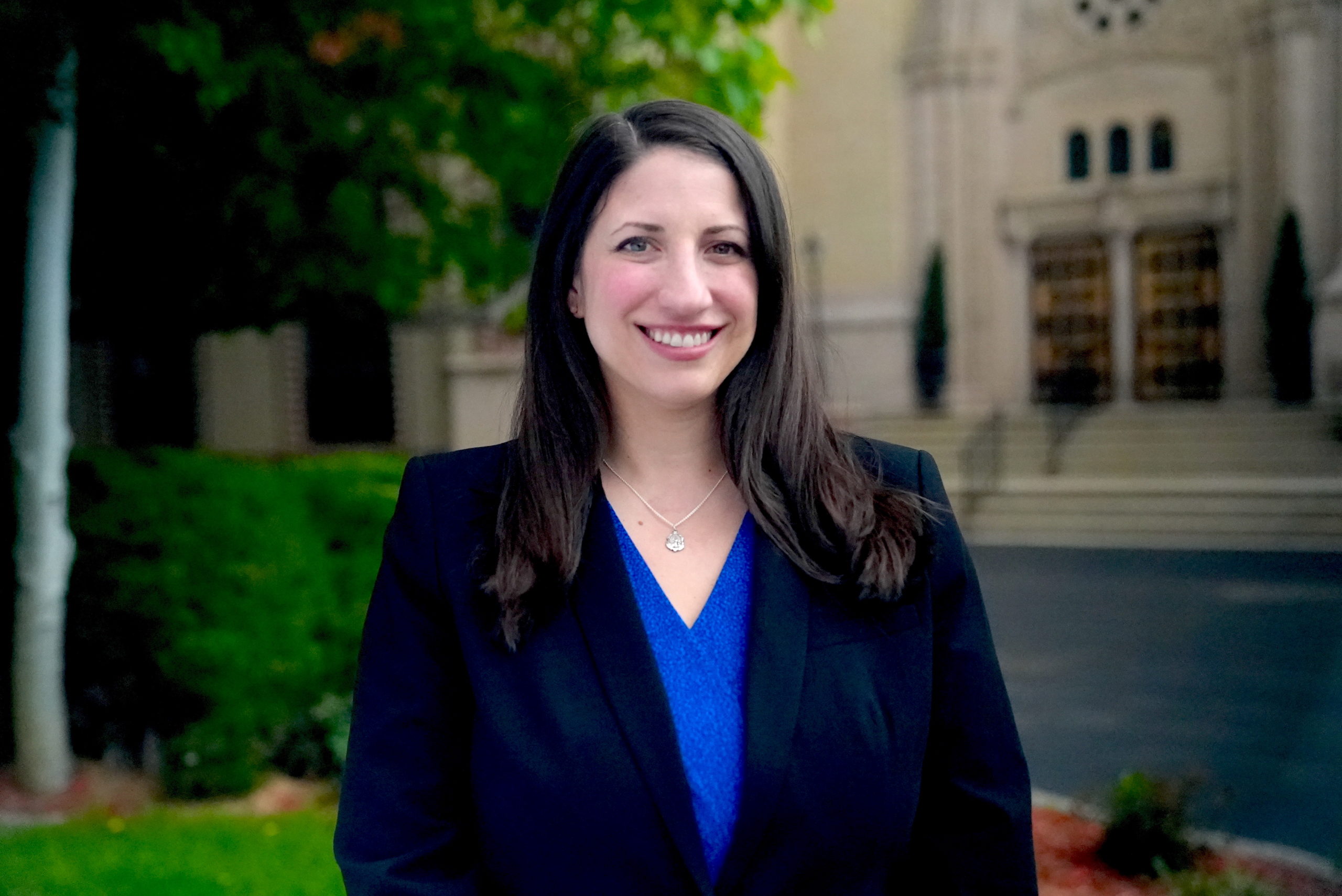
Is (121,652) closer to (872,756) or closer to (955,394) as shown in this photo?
(872,756)

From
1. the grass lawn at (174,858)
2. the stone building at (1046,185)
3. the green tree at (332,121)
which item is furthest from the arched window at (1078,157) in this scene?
the grass lawn at (174,858)

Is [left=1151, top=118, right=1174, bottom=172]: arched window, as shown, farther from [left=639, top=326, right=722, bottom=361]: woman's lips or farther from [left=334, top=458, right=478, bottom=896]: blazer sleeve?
[left=334, top=458, right=478, bottom=896]: blazer sleeve

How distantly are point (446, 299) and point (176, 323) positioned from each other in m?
4.03

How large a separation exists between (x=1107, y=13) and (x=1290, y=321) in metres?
5.80

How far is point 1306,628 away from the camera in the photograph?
22.3 feet

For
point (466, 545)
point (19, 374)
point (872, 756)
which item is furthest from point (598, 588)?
point (19, 374)

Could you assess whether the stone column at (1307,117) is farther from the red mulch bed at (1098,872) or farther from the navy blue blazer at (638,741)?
the navy blue blazer at (638,741)

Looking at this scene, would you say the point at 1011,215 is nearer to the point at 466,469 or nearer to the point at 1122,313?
the point at 1122,313

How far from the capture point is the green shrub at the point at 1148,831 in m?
3.85

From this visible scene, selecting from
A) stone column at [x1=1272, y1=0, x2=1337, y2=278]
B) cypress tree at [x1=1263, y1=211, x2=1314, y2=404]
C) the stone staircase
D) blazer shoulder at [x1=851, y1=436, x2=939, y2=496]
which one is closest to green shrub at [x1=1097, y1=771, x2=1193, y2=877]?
blazer shoulder at [x1=851, y1=436, x2=939, y2=496]

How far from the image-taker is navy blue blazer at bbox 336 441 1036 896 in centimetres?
146

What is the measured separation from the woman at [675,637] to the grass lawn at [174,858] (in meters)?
2.65

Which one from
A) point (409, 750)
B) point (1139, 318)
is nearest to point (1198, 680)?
point (409, 750)

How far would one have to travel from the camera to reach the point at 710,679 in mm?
1549
